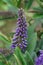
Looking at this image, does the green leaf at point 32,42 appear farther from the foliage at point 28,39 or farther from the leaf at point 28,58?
the leaf at point 28,58

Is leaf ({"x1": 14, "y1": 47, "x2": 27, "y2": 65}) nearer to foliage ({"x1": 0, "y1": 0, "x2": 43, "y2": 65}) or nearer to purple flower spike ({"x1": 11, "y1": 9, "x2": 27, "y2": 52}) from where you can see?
foliage ({"x1": 0, "y1": 0, "x2": 43, "y2": 65})

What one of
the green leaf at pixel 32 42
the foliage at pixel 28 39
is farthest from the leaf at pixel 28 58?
the green leaf at pixel 32 42

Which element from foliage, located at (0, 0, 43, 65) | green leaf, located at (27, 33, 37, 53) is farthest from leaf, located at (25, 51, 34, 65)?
green leaf, located at (27, 33, 37, 53)

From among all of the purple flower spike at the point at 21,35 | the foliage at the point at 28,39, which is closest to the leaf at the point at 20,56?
the foliage at the point at 28,39

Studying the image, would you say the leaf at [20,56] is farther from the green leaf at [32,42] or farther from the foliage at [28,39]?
the green leaf at [32,42]

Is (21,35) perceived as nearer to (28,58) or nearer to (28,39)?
(28,39)

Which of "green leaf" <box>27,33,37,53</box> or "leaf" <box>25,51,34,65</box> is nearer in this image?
"leaf" <box>25,51,34,65</box>

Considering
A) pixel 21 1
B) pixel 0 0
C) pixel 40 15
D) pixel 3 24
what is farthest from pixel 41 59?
pixel 3 24

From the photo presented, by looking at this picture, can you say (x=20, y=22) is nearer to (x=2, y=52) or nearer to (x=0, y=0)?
(x=2, y=52)

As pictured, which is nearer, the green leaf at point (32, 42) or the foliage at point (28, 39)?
the foliage at point (28, 39)

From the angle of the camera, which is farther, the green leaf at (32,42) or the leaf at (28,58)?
the green leaf at (32,42)

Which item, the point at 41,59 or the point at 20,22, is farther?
the point at 20,22
